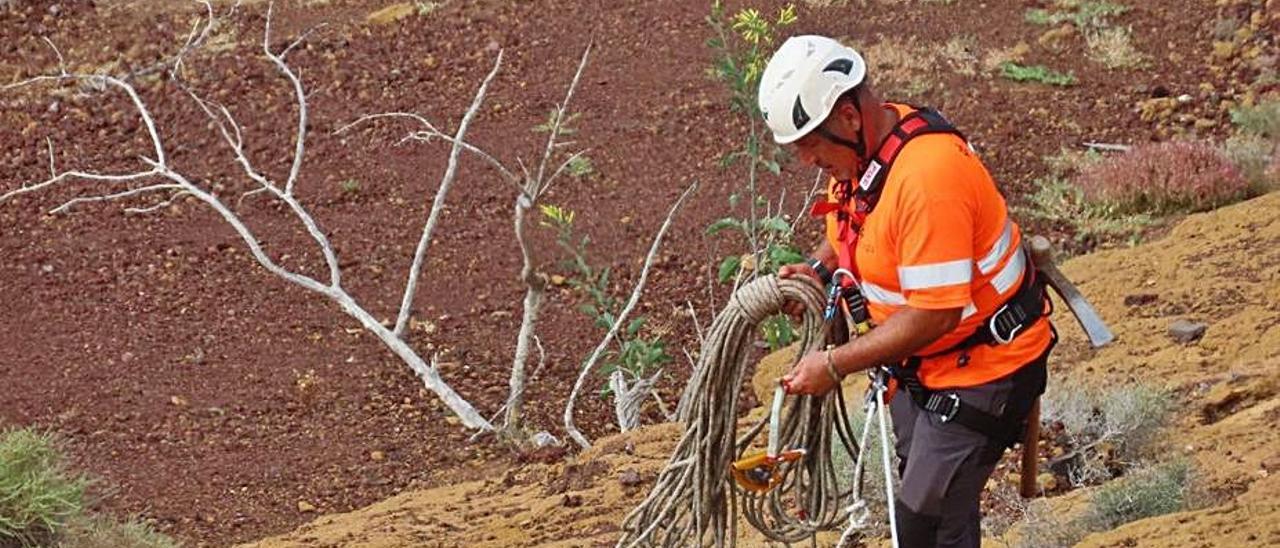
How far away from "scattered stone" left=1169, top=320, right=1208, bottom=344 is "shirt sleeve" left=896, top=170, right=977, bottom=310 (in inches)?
129

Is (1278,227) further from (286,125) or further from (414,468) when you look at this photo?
(286,125)

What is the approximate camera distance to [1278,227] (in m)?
7.61

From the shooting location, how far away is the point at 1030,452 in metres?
4.40

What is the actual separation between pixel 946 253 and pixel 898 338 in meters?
0.21

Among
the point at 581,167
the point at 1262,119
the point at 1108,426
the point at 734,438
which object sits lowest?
the point at 1108,426

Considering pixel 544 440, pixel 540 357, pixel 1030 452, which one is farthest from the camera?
pixel 540 357

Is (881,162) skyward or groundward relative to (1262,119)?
groundward

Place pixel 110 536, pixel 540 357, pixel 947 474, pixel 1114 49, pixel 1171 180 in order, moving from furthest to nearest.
Answer: pixel 1114 49, pixel 1171 180, pixel 540 357, pixel 110 536, pixel 947 474

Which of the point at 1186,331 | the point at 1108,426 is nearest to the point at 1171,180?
the point at 1186,331

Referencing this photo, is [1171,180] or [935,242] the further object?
[1171,180]

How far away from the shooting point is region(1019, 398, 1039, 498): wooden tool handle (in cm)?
423

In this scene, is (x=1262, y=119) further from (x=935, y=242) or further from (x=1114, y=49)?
(x=935, y=242)

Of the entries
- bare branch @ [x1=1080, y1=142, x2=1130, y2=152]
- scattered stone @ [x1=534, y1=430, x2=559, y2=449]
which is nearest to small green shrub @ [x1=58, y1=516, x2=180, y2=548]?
scattered stone @ [x1=534, y1=430, x2=559, y2=449]

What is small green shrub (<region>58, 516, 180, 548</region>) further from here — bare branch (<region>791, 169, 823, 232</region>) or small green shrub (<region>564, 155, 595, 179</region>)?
small green shrub (<region>564, 155, 595, 179</region>)
